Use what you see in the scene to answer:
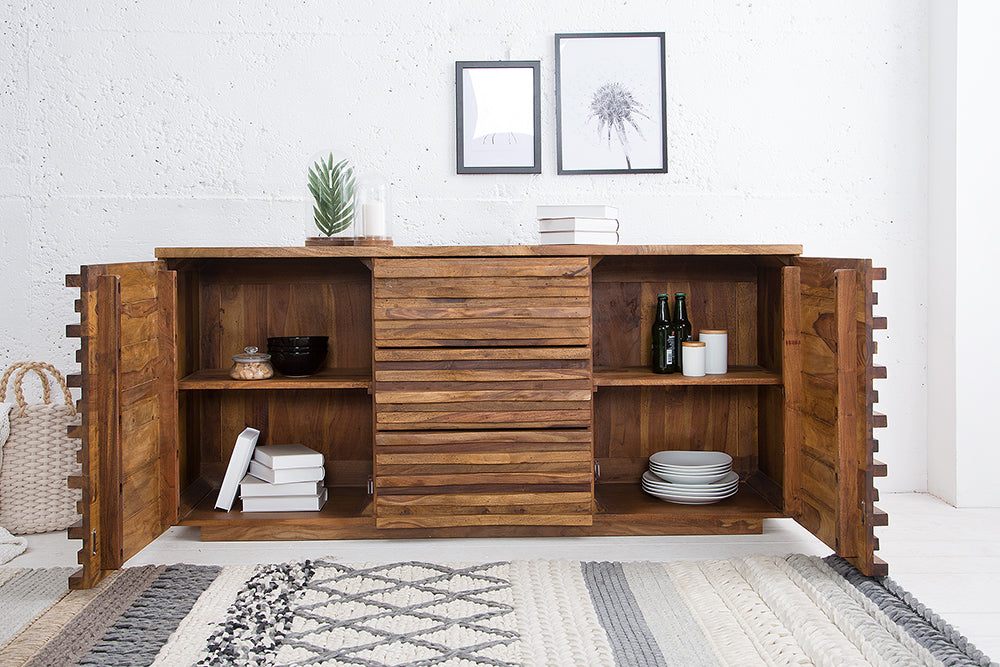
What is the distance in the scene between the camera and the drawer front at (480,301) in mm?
2732

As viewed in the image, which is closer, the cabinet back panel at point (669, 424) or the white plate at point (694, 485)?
the white plate at point (694, 485)

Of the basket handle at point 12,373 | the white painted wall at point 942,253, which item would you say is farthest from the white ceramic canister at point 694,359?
the basket handle at point 12,373

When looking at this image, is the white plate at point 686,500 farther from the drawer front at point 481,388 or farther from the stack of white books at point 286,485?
the stack of white books at point 286,485

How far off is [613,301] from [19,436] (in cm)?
215

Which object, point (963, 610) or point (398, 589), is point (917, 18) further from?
point (398, 589)

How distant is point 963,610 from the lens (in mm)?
2162

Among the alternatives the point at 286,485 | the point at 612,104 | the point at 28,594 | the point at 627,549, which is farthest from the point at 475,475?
the point at 612,104

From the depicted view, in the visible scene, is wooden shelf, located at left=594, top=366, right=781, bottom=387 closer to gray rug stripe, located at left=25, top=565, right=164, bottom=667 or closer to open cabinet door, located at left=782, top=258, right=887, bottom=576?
open cabinet door, located at left=782, top=258, right=887, bottom=576

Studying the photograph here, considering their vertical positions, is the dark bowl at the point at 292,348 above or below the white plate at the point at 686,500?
above

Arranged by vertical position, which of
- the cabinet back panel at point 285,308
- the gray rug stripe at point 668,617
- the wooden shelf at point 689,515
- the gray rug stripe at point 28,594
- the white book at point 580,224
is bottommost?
the gray rug stripe at point 668,617

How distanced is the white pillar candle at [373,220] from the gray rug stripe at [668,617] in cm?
134

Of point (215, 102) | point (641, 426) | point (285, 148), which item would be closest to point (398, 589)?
point (641, 426)

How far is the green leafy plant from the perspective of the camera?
2.90 m

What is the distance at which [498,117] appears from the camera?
3244 millimetres
